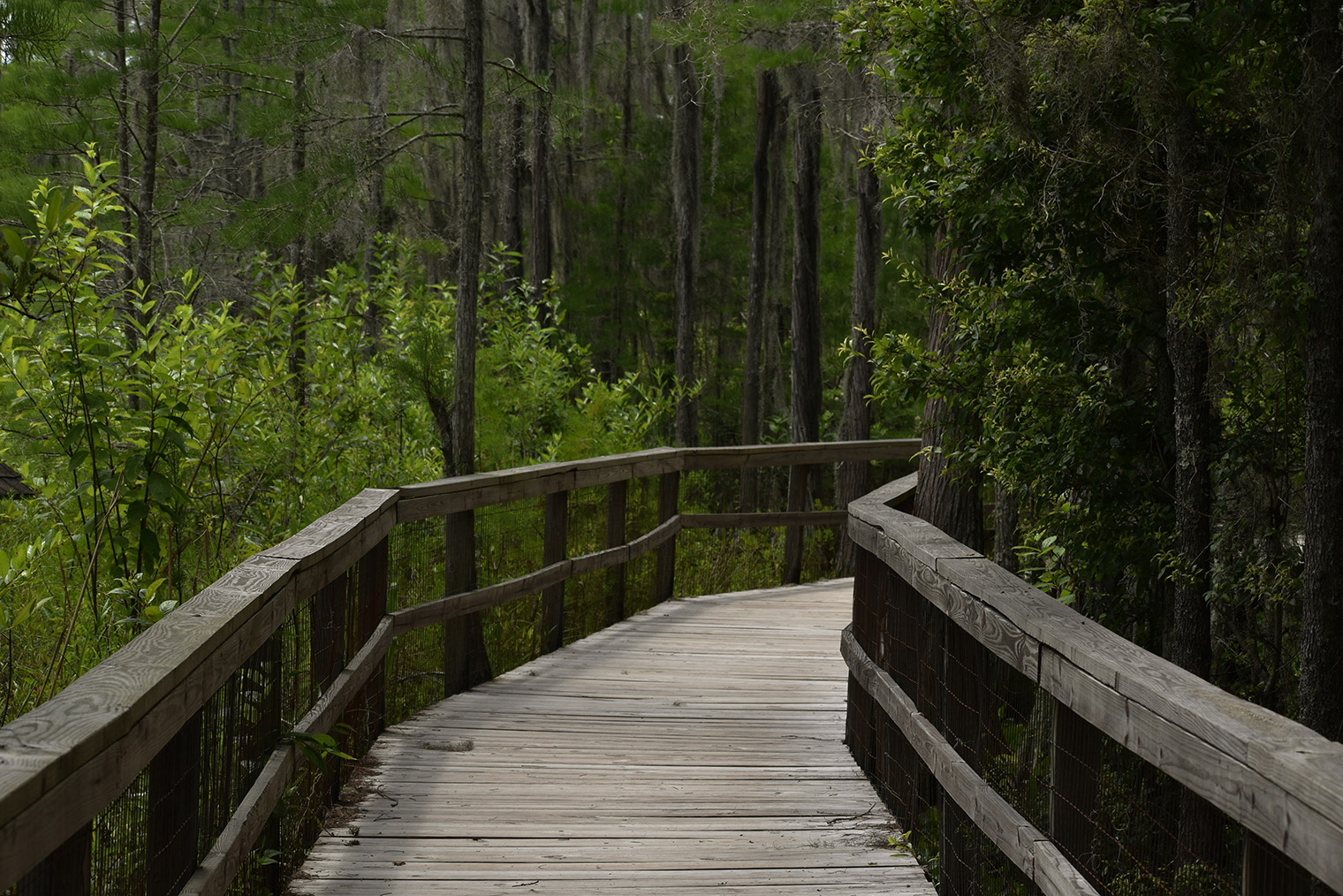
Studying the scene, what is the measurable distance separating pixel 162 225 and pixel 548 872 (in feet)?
29.0

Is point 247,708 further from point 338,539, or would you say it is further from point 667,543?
point 667,543

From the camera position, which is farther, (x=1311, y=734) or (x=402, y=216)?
(x=402, y=216)

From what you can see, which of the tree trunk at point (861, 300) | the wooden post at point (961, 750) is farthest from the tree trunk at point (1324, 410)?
the tree trunk at point (861, 300)

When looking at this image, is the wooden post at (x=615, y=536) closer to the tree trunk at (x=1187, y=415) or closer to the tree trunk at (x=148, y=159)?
the tree trunk at (x=1187, y=415)

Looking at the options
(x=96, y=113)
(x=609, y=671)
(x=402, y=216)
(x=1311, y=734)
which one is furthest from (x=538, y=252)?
(x=1311, y=734)

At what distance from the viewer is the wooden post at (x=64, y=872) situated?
5.92 ft

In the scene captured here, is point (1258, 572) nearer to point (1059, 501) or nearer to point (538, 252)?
point (1059, 501)

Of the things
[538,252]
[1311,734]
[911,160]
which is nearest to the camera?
[1311,734]

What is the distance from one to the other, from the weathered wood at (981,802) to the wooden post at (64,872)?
1983mm

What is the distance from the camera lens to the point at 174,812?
2.55 m

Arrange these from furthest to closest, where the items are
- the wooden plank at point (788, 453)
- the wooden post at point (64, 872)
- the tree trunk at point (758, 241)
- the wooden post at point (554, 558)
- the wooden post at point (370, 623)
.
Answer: the tree trunk at point (758, 241) → the wooden plank at point (788, 453) → the wooden post at point (554, 558) → the wooden post at point (370, 623) → the wooden post at point (64, 872)

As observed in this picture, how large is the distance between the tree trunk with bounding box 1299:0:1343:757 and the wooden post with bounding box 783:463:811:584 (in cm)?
630

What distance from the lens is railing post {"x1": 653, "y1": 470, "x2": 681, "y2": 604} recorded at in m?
8.44

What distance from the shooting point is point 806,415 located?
59.0 ft
